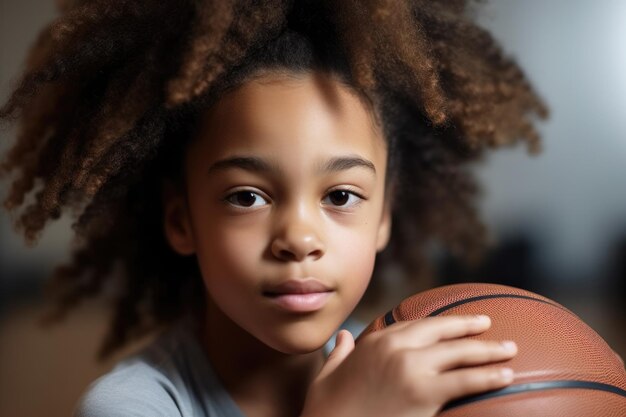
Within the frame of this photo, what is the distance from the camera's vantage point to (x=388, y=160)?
1318 mm

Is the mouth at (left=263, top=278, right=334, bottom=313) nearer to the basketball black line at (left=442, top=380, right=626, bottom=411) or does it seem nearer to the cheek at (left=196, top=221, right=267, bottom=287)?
the cheek at (left=196, top=221, right=267, bottom=287)

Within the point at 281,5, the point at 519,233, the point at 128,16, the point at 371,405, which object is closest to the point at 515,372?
the point at 371,405

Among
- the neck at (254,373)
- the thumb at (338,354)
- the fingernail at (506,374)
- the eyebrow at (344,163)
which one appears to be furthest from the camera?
the neck at (254,373)

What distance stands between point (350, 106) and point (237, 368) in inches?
16.0

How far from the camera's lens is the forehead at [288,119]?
1049 millimetres

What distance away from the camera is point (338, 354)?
0.98 m

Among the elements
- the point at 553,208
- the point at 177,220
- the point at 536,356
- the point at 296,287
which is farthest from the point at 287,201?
the point at 553,208

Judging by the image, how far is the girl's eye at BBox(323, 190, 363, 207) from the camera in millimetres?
1094

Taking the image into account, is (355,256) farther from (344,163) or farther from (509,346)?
(509,346)

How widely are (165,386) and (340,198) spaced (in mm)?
361

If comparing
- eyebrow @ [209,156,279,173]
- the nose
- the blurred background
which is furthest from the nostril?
the blurred background

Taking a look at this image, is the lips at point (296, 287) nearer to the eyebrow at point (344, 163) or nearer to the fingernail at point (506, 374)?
the eyebrow at point (344, 163)

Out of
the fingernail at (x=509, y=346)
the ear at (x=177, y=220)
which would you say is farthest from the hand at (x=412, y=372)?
the ear at (x=177, y=220)

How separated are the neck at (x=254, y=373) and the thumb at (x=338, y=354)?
237 mm
